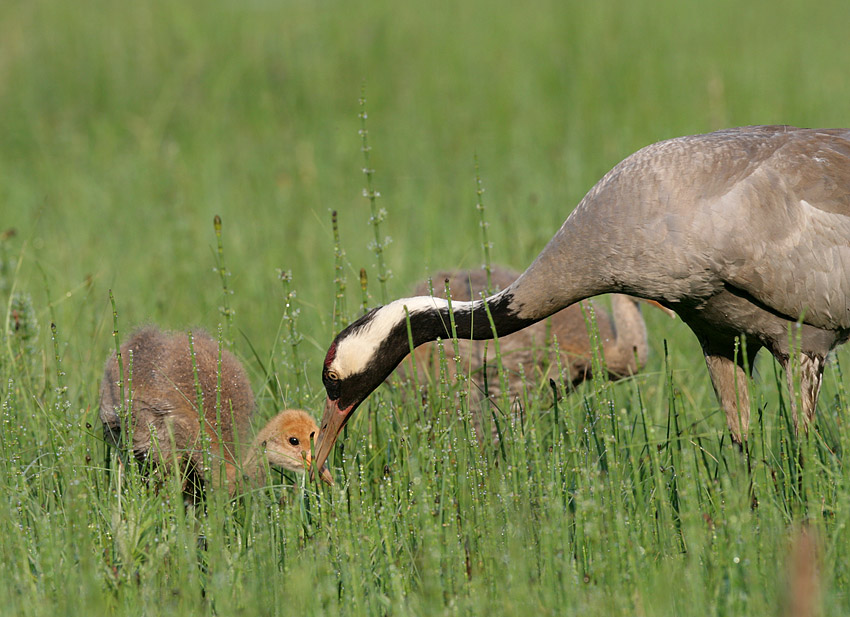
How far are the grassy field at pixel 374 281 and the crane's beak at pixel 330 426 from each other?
174 mm

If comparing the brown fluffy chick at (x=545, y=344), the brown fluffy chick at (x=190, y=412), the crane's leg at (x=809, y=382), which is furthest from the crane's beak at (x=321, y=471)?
the crane's leg at (x=809, y=382)

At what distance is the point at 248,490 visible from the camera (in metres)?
3.91

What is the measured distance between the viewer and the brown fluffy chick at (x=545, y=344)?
5383 mm

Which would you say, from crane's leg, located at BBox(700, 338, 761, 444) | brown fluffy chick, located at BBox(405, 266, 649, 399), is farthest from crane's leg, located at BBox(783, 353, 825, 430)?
brown fluffy chick, located at BBox(405, 266, 649, 399)

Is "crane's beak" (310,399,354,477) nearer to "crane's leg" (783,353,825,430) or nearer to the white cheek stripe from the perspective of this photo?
the white cheek stripe

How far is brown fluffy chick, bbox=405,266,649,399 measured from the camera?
17.7 ft

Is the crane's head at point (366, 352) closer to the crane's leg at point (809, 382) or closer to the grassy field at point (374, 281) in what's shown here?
the grassy field at point (374, 281)

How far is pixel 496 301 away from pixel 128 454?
5.23ft

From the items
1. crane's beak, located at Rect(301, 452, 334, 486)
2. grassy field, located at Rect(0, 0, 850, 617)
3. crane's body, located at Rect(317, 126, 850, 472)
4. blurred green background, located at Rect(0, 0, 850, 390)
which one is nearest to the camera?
grassy field, located at Rect(0, 0, 850, 617)

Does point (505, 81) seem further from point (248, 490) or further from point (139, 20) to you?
point (248, 490)

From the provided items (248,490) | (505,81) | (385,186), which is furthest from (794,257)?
(505,81)

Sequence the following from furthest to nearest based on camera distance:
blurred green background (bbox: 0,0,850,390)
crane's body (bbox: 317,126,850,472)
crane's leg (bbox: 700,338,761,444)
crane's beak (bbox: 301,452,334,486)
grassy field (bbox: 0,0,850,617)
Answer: blurred green background (bbox: 0,0,850,390) < crane's leg (bbox: 700,338,761,444) < crane's beak (bbox: 301,452,334,486) < crane's body (bbox: 317,126,850,472) < grassy field (bbox: 0,0,850,617)

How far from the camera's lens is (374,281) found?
6.93 meters

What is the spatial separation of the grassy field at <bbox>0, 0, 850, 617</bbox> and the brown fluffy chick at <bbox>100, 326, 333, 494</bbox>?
176 mm
